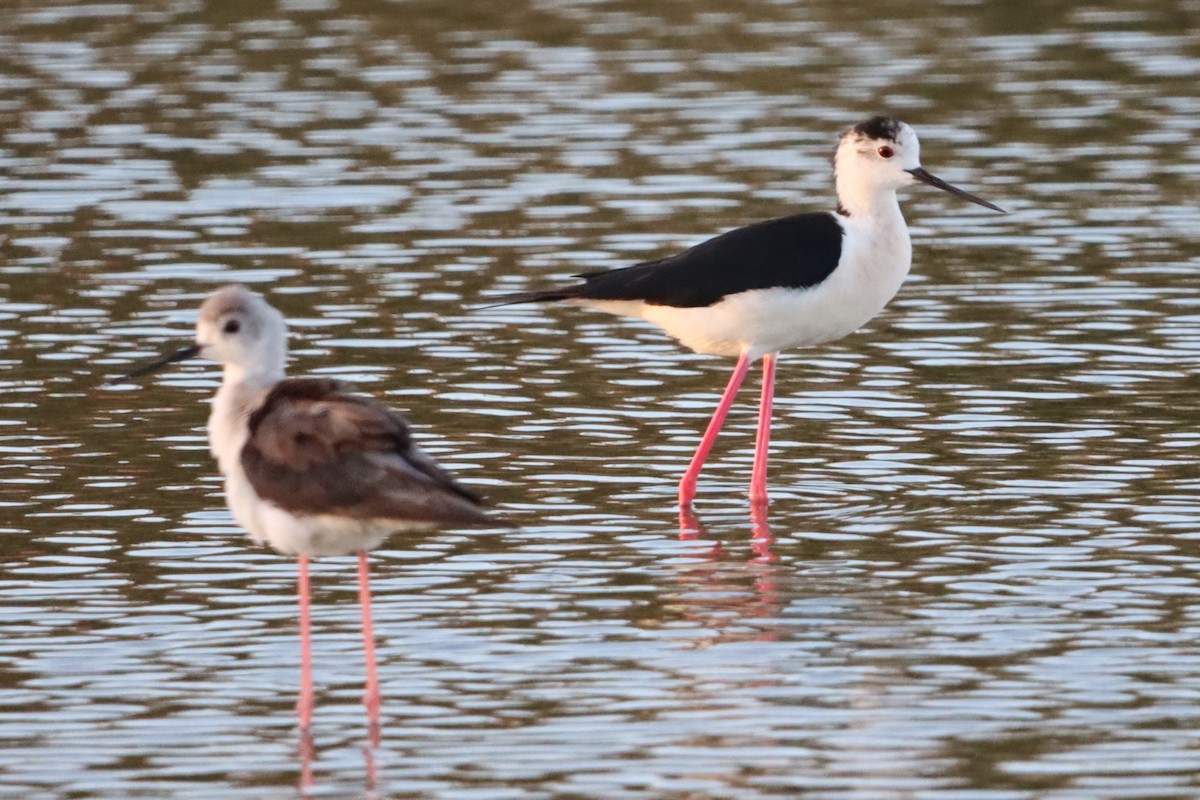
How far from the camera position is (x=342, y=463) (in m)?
8.13

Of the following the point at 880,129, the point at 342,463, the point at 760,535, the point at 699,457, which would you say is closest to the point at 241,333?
the point at 342,463

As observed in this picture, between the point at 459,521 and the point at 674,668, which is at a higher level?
the point at 459,521

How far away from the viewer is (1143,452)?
11.7m

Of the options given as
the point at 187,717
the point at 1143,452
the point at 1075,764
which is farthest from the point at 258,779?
the point at 1143,452

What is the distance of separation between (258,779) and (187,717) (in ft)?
2.22

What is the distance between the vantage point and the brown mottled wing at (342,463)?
7984 millimetres

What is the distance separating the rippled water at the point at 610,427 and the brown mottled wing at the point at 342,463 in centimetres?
77

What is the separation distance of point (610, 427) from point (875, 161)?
6.53ft

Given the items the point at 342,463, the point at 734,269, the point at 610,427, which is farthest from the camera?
the point at 610,427

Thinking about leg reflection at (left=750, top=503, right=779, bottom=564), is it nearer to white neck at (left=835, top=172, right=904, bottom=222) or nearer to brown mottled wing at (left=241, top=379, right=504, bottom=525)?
white neck at (left=835, top=172, right=904, bottom=222)

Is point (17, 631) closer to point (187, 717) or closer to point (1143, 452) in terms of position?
point (187, 717)

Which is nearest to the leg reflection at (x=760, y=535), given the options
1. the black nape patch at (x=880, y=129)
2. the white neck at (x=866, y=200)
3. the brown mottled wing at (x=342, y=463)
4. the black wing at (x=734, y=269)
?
the black wing at (x=734, y=269)

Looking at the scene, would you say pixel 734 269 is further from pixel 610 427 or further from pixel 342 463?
pixel 342 463

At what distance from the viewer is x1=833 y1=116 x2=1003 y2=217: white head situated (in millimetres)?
12102
